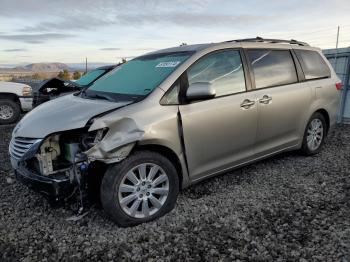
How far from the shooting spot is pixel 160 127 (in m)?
3.44

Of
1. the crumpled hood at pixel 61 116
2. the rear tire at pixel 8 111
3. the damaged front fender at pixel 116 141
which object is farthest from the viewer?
the rear tire at pixel 8 111

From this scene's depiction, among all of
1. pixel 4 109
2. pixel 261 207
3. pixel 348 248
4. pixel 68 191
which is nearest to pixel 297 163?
pixel 261 207

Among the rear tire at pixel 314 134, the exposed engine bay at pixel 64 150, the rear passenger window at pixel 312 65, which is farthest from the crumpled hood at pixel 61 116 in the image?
the rear tire at pixel 314 134

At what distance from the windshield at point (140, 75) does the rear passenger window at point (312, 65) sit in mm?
2103

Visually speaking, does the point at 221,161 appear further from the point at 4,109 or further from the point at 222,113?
the point at 4,109

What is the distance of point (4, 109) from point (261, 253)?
29.2 ft

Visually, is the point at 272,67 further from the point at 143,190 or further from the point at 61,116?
the point at 61,116

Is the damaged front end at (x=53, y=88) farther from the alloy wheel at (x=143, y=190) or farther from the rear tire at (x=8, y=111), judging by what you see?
the alloy wheel at (x=143, y=190)

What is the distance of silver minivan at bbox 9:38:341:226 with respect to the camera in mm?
3275

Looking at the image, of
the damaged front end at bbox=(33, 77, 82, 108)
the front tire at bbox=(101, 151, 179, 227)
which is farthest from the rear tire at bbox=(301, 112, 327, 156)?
the damaged front end at bbox=(33, 77, 82, 108)

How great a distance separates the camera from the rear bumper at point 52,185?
127 inches

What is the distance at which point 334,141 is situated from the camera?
6590mm

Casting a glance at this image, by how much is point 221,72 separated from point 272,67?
1.00m

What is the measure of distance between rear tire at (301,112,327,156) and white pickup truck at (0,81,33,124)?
25.7 feet
